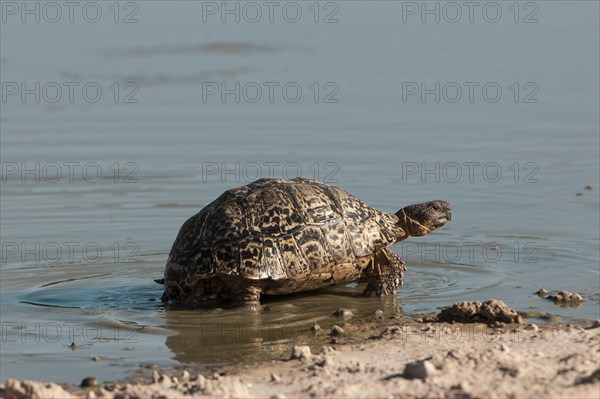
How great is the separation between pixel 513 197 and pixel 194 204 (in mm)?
3667

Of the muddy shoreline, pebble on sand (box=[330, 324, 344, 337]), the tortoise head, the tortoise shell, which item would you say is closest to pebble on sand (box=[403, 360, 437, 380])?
the muddy shoreline

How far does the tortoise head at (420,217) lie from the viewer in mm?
11320

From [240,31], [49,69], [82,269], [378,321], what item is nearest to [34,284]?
[82,269]

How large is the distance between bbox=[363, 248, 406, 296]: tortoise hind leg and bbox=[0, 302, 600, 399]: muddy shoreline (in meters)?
1.29

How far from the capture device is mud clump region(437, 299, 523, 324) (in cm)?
919

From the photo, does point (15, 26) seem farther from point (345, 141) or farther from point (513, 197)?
point (513, 197)

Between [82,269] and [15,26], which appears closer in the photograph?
[82,269]

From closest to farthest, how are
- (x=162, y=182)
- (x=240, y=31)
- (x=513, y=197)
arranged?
(x=513, y=197)
(x=162, y=182)
(x=240, y=31)

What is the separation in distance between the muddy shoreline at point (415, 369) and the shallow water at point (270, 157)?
562 millimetres

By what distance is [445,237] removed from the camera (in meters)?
12.4

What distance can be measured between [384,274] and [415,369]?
3.22 metres

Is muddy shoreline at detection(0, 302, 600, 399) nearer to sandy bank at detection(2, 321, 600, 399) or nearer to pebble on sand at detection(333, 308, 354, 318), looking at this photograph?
sandy bank at detection(2, 321, 600, 399)

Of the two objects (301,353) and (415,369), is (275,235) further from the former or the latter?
(415,369)

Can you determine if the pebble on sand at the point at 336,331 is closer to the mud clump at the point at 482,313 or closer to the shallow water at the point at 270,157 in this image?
the shallow water at the point at 270,157
